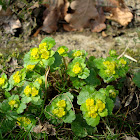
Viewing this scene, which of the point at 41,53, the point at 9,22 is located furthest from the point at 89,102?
the point at 9,22

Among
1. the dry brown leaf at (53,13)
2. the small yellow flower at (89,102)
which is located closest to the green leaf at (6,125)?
the small yellow flower at (89,102)

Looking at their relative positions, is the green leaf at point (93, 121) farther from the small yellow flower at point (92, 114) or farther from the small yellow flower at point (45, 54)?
the small yellow flower at point (45, 54)

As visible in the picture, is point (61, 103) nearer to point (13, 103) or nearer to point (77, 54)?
point (13, 103)

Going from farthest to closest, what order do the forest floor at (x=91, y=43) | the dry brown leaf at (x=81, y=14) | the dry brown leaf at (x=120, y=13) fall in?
the dry brown leaf at (x=120, y=13) < the dry brown leaf at (x=81, y=14) < the forest floor at (x=91, y=43)

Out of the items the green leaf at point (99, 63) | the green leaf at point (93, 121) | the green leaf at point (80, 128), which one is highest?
the green leaf at point (99, 63)

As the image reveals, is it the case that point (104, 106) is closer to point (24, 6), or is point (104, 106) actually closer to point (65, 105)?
point (65, 105)

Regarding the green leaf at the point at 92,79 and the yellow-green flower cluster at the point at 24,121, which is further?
the green leaf at the point at 92,79

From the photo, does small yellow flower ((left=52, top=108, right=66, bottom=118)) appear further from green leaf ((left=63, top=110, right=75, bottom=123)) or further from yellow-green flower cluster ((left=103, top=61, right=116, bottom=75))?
yellow-green flower cluster ((left=103, top=61, right=116, bottom=75))

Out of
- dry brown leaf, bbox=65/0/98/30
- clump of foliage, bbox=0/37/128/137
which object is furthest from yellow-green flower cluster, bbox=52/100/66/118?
dry brown leaf, bbox=65/0/98/30
